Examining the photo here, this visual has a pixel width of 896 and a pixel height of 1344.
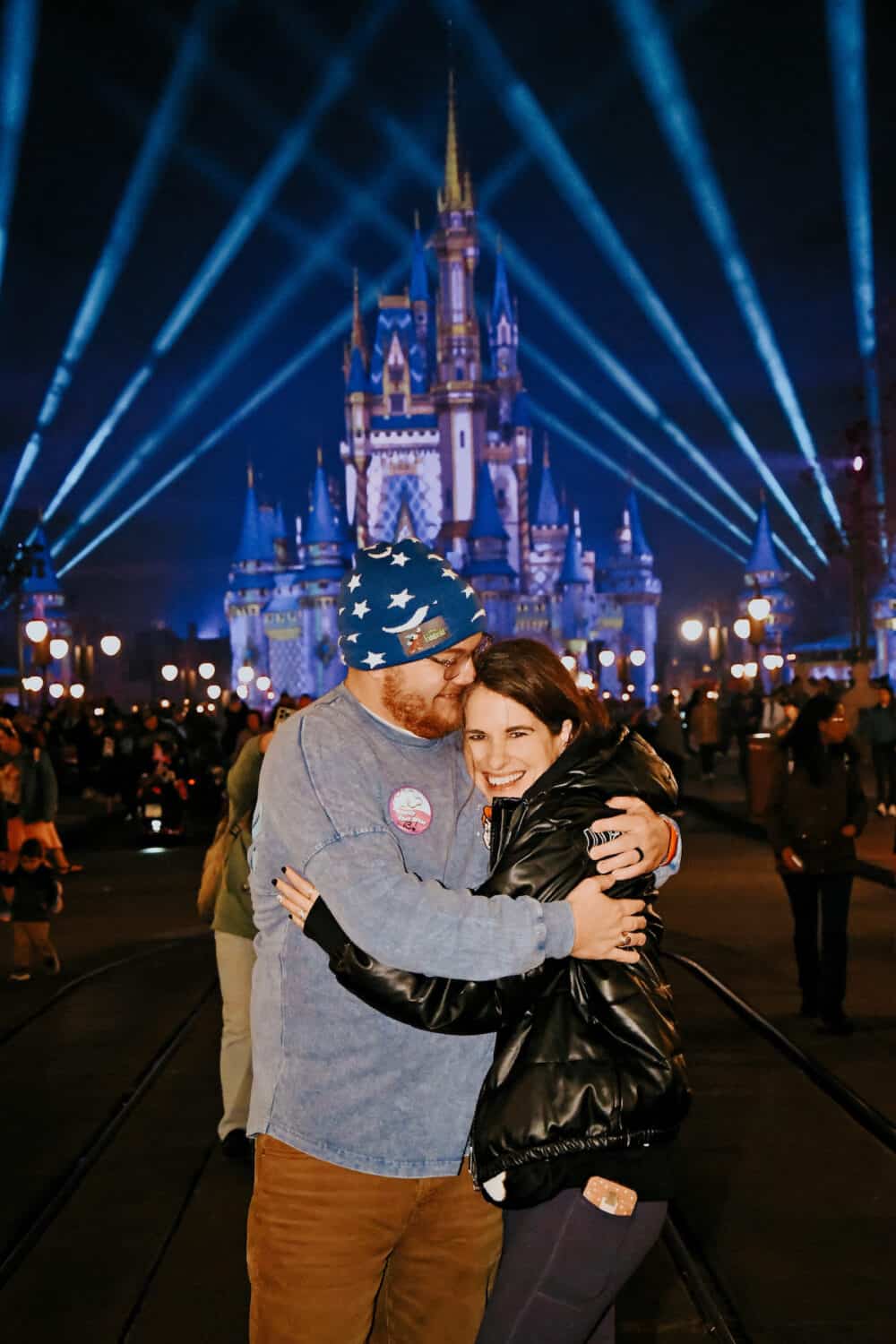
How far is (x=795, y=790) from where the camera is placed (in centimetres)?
816

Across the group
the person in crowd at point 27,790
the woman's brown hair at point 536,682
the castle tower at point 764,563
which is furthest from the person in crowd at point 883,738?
the castle tower at point 764,563

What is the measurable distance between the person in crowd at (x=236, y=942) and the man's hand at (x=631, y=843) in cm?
321

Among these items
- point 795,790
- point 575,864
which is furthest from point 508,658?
point 795,790

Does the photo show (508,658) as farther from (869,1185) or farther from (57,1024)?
(57,1024)

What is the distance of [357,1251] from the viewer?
8.48ft

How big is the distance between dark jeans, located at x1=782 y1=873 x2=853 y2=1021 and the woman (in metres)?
5.38

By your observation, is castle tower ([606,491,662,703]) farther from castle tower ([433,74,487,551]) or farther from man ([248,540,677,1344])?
man ([248,540,677,1344])

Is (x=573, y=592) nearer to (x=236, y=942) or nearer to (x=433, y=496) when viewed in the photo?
(x=433, y=496)

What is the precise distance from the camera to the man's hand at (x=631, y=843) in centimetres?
258

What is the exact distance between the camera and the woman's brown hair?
8.97 feet

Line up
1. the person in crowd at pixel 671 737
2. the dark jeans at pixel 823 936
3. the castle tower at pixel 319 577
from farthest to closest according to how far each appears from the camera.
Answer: the castle tower at pixel 319 577, the person in crowd at pixel 671 737, the dark jeans at pixel 823 936

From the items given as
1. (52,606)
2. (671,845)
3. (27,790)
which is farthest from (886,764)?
(52,606)

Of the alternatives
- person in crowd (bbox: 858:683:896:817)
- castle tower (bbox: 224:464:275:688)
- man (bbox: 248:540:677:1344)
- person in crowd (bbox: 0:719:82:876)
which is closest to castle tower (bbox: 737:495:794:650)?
castle tower (bbox: 224:464:275:688)

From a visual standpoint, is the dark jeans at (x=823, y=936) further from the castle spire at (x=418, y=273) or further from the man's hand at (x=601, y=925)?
the castle spire at (x=418, y=273)
